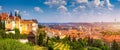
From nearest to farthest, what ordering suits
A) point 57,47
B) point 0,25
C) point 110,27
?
point 57,47, point 0,25, point 110,27

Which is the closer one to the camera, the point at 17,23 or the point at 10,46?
the point at 10,46

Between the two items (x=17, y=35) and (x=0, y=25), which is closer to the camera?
(x=17, y=35)

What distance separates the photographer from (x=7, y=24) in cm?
2025

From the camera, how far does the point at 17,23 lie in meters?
21.5

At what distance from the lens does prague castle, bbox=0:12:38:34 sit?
805 inches

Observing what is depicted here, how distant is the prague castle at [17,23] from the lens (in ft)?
67.1

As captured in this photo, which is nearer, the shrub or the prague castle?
the shrub

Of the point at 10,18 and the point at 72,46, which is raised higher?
the point at 10,18

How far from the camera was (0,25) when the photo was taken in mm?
19781

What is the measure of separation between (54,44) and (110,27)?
32.6m

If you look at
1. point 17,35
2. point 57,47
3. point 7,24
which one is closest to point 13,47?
point 57,47

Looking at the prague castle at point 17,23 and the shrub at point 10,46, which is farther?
the prague castle at point 17,23

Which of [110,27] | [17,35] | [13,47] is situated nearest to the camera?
[13,47]

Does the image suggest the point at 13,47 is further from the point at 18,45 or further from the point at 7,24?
the point at 7,24
